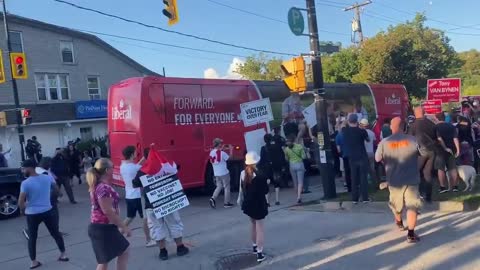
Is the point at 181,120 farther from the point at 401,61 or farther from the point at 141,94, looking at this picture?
the point at 401,61

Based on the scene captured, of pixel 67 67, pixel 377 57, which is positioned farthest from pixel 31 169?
pixel 377 57

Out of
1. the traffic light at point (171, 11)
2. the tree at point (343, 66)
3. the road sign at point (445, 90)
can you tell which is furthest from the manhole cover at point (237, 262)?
the tree at point (343, 66)

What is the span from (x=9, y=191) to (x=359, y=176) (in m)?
8.66

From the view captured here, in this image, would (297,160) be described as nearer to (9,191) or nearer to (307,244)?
(307,244)

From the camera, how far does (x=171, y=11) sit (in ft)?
42.6

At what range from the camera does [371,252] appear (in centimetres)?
661

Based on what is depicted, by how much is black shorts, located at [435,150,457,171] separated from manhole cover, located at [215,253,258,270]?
4.68 meters

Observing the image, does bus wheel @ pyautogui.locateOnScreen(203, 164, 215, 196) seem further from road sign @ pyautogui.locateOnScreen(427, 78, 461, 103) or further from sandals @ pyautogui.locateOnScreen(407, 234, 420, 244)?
road sign @ pyautogui.locateOnScreen(427, 78, 461, 103)

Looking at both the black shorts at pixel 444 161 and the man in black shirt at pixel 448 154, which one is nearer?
the black shorts at pixel 444 161

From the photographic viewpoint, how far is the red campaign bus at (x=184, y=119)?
12156mm

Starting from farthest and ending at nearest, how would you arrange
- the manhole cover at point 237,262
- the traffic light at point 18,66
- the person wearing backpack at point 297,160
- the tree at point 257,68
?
the tree at point 257,68, the traffic light at point 18,66, the person wearing backpack at point 297,160, the manhole cover at point 237,262

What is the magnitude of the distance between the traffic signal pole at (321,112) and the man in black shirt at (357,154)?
96 centimetres

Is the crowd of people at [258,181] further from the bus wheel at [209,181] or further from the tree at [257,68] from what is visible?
the tree at [257,68]

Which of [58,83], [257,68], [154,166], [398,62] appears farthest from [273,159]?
[257,68]
